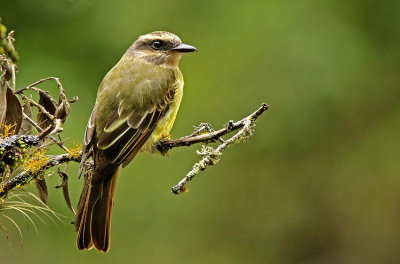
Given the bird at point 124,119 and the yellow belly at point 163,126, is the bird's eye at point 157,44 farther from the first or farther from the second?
the yellow belly at point 163,126

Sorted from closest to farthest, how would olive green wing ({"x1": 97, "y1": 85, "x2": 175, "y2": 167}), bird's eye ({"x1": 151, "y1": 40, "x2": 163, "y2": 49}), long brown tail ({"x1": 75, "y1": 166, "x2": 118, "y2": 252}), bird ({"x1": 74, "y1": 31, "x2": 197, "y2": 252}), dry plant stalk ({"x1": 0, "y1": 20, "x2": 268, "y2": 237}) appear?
1. dry plant stalk ({"x1": 0, "y1": 20, "x2": 268, "y2": 237})
2. long brown tail ({"x1": 75, "y1": 166, "x2": 118, "y2": 252})
3. bird ({"x1": 74, "y1": 31, "x2": 197, "y2": 252})
4. olive green wing ({"x1": 97, "y1": 85, "x2": 175, "y2": 167})
5. bird's eye ({"x1": 151, "y1": 40, "x2": 163, "y2": 49})

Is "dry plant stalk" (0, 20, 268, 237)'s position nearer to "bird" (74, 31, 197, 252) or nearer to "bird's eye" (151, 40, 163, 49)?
"bird" (74, 31, 197, 252)

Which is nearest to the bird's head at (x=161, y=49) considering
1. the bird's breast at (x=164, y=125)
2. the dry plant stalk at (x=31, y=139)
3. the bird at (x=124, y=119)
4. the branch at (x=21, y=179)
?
the bird at (x=124, y=119)

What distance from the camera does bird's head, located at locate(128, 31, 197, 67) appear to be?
4.33m

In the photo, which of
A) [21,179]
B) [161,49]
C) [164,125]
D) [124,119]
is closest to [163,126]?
[164,125]

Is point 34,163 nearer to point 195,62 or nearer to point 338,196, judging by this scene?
point 195,62

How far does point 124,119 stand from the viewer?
3539 mm

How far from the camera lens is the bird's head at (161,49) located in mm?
4332

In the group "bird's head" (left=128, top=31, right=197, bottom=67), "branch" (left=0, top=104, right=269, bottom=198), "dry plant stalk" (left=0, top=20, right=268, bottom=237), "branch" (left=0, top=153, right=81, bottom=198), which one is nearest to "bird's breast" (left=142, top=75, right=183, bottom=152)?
"bird's head" (left=128, top=31, right=197, bottom=67)

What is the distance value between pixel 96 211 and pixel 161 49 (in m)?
1.57

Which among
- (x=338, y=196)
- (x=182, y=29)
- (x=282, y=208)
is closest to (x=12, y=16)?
(x=182, y=29)

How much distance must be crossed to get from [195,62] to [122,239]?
1624 millimetres

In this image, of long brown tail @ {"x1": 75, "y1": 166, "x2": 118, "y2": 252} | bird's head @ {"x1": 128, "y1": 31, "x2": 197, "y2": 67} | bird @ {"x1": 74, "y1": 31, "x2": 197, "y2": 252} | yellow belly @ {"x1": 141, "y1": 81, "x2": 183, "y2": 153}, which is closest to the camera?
long brown tail @ {"x1": 75, "y1": 166, "x2": 118, "y2": 252}

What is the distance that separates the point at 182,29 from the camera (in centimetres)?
620
